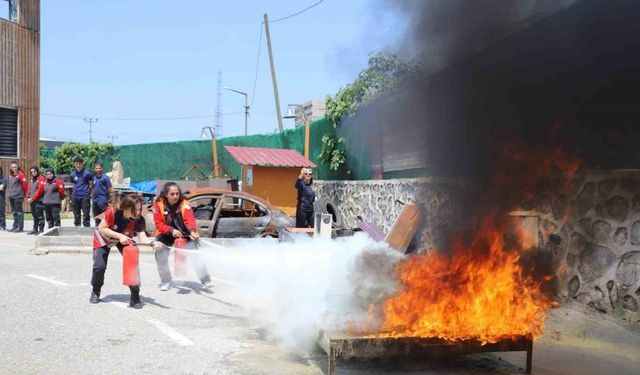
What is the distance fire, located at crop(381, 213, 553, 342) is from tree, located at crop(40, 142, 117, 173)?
23.6m

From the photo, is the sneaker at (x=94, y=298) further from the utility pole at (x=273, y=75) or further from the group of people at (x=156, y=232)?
the utility pole at (x=273, y=75)

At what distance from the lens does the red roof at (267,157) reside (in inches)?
554

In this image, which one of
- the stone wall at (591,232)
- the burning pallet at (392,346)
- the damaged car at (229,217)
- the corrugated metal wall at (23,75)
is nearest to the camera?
the burning pallet at (392,346)

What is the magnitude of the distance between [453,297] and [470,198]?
99 cm

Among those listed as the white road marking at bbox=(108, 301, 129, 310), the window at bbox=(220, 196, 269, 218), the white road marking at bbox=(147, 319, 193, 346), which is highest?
the window at bbox=(220, 196, 269, 218)

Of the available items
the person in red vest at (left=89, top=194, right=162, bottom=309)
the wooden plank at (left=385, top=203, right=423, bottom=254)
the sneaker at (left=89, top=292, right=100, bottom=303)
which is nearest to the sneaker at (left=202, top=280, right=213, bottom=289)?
the person in red vest at (left=89, top=194, right=162, bottom=309)

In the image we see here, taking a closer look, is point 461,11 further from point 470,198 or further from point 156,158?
point 156,158

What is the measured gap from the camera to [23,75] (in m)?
20.7

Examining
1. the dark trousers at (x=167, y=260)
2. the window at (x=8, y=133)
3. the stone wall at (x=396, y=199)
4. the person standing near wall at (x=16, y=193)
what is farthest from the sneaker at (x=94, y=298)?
the window at (x=8, y=133)

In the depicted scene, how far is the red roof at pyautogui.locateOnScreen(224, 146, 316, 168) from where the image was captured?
14070 mm

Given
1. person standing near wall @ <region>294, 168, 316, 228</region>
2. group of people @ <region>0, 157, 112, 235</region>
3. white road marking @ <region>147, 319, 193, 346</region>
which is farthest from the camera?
group of people @ <region>0, 157, 112, 235</region>

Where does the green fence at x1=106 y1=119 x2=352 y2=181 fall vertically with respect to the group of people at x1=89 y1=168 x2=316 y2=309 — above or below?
above

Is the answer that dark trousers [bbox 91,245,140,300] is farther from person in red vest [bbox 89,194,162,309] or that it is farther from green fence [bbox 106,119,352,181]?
green fence [bbox 106,119,352,181]

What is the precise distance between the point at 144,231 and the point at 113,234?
0.56 metres
